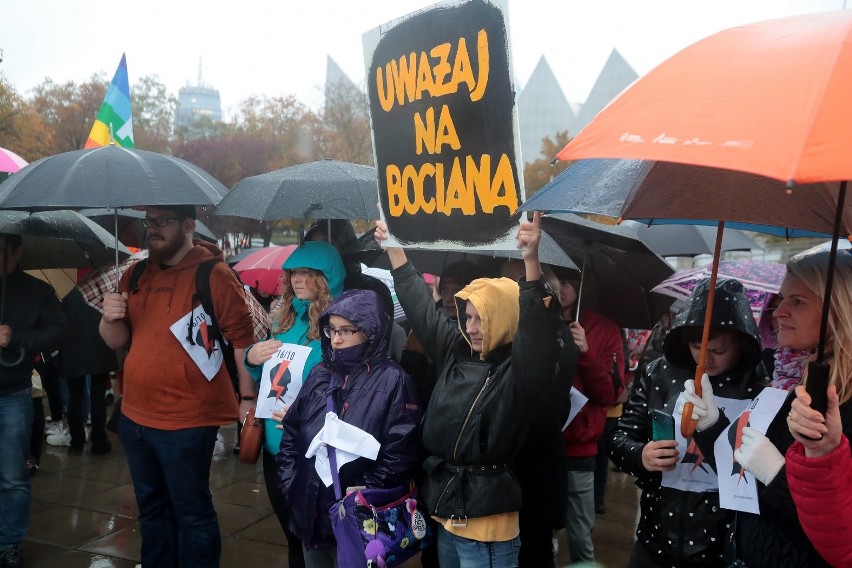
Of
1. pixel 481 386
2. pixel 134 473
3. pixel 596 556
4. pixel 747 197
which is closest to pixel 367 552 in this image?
pixel 481 386

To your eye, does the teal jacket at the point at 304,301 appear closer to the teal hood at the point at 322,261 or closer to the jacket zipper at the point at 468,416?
the teal hood at the point at 322,261

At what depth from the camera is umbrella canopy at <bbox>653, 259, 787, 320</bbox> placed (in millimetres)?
3652

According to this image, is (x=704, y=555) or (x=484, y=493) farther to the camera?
(x=484, y=493)

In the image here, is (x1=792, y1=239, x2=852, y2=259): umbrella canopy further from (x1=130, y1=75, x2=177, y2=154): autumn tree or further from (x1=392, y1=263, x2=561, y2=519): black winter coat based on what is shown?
(x1=130, y1=75, x2=177, y2=154): autumn tree

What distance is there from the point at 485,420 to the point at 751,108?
162 centimetres

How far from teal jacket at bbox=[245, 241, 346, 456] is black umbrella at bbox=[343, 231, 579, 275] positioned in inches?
9.3

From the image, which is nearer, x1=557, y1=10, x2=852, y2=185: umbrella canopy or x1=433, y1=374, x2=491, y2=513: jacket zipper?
x1=557, y1=10, x2=852, y2=185: umbrella canopy

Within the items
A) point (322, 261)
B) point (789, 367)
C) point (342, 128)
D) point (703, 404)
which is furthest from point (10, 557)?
point (342, 128)

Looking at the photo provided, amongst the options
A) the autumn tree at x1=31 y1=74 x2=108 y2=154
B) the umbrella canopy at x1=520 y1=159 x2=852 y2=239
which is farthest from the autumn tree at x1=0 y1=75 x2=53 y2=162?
the umbrella canopy at x1=520 y1=159 x2=852 y2=239

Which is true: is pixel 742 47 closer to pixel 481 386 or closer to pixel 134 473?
pixel 481 386

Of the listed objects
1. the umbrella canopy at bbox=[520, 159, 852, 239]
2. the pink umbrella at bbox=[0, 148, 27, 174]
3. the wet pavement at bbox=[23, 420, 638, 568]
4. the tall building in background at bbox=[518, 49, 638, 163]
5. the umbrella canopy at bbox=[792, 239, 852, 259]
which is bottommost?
the wet pavement at bbox=[23, 420, 638, 568]

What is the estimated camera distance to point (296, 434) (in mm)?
3115

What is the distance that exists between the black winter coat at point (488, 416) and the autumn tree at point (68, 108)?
2511 cm

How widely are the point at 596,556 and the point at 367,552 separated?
102 inches
